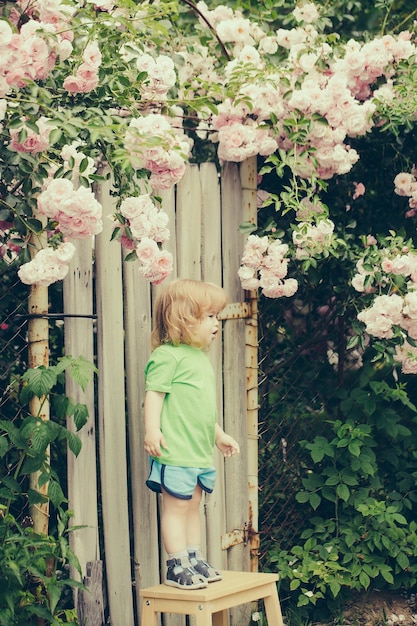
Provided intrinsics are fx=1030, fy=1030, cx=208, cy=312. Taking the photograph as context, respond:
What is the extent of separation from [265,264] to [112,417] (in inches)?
42.4

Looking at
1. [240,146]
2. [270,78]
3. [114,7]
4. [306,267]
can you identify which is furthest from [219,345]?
[114,7]

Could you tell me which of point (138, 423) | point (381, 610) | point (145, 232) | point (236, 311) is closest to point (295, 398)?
point (236, 311)

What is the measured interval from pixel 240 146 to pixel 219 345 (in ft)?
2.93

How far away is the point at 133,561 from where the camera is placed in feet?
13.8

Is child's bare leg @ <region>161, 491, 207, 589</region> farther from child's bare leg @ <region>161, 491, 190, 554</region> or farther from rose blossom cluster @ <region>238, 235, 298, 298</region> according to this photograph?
rose blossom cluster @ <region>238, 235, 298, 298</region>

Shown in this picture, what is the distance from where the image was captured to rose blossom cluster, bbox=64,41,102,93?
138 inches

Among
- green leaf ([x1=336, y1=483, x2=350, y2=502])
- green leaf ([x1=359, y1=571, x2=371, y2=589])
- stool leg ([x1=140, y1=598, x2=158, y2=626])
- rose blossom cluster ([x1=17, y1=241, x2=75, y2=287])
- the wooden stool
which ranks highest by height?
rose blossom cluster ([x1=17, y1=241, x2=75, y2=287])

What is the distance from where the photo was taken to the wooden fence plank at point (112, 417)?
398 centimetres

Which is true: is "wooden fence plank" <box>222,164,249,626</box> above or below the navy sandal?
above

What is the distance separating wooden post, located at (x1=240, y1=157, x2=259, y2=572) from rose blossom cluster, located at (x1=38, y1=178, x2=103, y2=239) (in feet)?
4.88

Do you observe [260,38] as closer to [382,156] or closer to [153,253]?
[382,156]

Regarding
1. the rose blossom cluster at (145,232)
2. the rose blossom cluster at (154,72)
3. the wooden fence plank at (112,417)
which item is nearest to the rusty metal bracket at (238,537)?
the wooden fence plank at (112,417)

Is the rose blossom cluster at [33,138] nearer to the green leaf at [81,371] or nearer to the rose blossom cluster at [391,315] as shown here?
the green leaf at [81,371]

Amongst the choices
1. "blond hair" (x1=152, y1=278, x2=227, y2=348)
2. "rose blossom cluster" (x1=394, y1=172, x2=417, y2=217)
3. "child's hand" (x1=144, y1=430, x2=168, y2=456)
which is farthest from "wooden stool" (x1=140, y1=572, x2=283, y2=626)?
"rose blossom cluster" (x1=394, y1=172, x2=417, y2=217)
